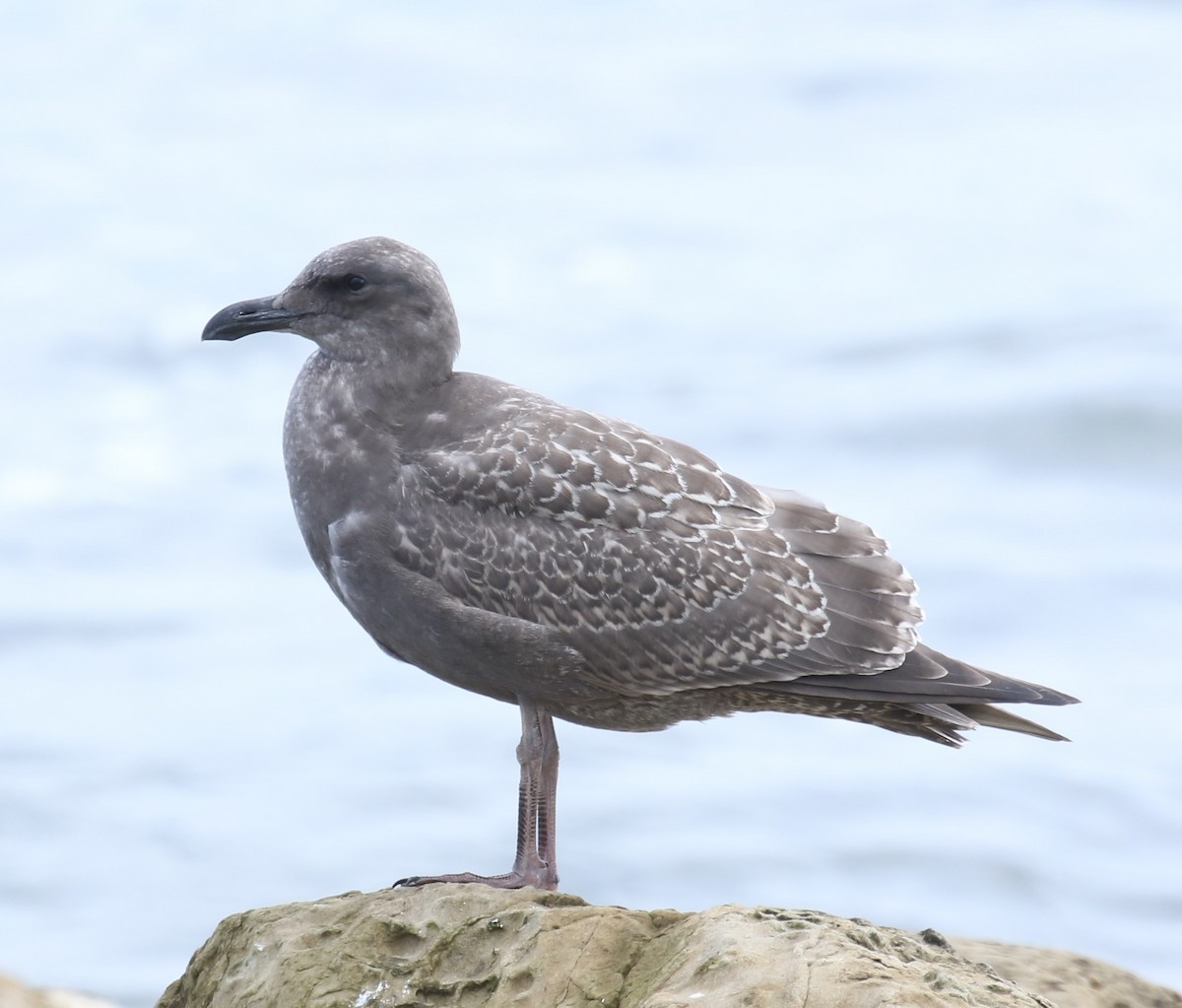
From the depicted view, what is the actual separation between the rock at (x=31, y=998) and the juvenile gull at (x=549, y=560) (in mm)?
3353

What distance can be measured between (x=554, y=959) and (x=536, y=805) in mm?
1571

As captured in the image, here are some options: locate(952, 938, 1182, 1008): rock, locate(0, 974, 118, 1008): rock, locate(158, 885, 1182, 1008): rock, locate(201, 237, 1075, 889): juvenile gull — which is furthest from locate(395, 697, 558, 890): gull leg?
locate(0, 974, 118, 1008): rock

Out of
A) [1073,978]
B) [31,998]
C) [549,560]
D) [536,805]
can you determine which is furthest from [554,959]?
[31,998]

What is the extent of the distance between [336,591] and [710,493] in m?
1.66

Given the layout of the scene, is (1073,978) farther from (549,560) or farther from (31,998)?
(31,998)

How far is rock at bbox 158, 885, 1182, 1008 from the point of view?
232 inches

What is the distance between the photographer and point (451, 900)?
6.90 metres

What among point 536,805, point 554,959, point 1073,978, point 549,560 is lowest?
point 1073,978

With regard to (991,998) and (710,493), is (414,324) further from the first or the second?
(991,998)

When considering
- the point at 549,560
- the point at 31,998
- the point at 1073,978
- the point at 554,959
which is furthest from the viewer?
the point at 31,998

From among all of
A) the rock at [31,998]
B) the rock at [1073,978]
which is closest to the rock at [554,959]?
the rock at [1073,978]

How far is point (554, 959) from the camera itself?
6402 mm

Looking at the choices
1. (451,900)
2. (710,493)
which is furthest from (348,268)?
(451,900)

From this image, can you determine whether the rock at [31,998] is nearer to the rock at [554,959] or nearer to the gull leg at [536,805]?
the rock at [554,959]
